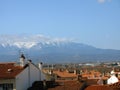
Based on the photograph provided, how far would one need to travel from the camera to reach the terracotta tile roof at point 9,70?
4362 cm

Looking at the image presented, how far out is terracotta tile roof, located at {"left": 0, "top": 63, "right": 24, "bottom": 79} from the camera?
43.6 metres

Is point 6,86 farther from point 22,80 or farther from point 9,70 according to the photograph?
point 22,80

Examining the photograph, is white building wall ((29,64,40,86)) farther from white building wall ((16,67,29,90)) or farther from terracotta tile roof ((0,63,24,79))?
terracotta tile roof ((0,63,24,79))

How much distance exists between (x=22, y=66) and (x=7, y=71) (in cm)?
210

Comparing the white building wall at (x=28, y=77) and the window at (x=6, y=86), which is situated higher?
the white building wall at (x=28, y=77)

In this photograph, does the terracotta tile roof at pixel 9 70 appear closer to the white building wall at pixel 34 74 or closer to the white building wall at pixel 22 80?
the white building wall at pixel 22 80

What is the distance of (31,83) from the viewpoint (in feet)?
159

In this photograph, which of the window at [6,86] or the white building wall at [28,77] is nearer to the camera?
the window at [6,86]

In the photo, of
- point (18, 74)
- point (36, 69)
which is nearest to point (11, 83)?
point (18, 74)

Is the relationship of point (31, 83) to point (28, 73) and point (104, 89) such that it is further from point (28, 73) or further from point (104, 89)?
point (104, 89)

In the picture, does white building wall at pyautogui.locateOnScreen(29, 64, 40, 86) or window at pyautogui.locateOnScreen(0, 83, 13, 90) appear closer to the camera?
window at pyautogui.locateOnScreen(0, 83, 13, 90)

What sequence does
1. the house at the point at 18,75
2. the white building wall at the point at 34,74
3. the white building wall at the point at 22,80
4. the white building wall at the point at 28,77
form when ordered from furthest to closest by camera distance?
1. the white building wall at the point at 34,74
2. the white building wall at the point at 28,77
3. the white building wall at the point at 22,80
4. the house at the point at 18,75

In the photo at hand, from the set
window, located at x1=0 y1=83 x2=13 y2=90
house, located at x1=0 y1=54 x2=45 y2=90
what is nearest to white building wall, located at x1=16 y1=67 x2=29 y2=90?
house, located at x1=0 y1=54 x2=45 y2=90

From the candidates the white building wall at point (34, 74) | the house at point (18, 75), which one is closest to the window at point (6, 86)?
the house at point (18, 75)
